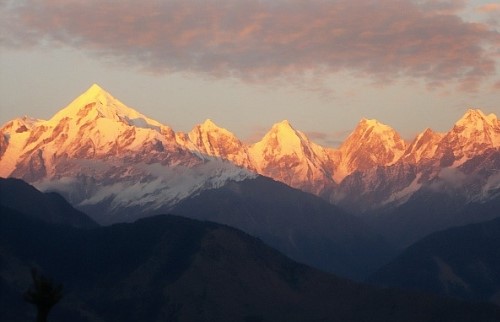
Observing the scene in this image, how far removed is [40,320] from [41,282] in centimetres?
536

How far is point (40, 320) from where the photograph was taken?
166375mm

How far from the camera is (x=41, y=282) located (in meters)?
170
